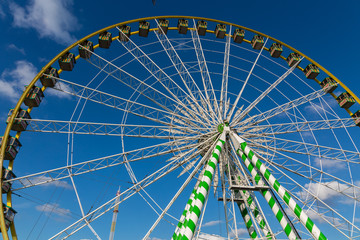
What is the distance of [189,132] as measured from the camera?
16.3 metres

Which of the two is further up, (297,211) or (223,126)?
(223,126)

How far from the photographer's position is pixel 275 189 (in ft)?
39.0

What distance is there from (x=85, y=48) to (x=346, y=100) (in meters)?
19.9

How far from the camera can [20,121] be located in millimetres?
14570

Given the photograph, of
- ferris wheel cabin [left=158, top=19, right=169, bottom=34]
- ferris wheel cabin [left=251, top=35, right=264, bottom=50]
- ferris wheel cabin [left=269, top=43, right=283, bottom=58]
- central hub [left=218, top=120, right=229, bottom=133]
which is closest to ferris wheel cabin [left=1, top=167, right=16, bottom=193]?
central hub [left=218, top=120, right=229, bottom=133]

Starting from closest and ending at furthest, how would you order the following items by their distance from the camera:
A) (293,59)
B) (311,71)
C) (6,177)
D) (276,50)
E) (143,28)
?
1. (6,177)
2. (143,28)
3. (311,71)
4. (293,59)
5. (276,50)

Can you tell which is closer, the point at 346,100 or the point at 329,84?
the point at 346,100

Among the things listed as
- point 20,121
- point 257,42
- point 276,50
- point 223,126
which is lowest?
point 223,126

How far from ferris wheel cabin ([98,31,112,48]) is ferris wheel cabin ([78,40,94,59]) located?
0.99 meters

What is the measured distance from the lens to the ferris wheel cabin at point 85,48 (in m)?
17.9

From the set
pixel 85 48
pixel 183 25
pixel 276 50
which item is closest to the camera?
pixel 85 48

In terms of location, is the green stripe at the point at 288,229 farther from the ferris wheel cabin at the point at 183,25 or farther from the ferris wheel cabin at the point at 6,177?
the ferris wheel cabin at the point at 183,25

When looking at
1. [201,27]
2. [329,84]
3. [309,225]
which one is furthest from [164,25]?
[309,225]

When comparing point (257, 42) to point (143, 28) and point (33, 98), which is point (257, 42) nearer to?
point (143, 28)
